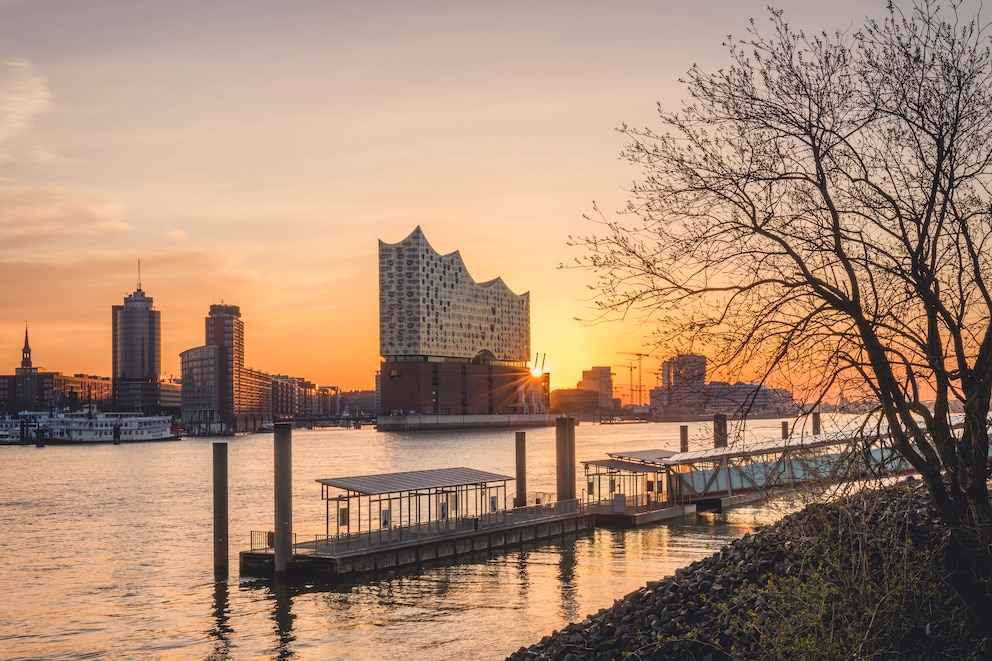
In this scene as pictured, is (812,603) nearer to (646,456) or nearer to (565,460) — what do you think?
(565,460)

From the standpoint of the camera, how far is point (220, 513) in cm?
3775

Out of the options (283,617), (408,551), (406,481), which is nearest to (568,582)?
(408,551)

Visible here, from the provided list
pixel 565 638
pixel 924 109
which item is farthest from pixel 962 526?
pixel 565 638

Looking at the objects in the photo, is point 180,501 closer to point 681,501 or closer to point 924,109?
point 681,501

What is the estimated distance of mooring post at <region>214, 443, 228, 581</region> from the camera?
3762 centimetres

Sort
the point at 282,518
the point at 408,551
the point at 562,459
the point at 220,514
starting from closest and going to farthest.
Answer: the point at 282,518 < the point at 220,514 < the point at 408,551 < the point at 562,459

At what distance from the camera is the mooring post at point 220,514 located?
3762 cm

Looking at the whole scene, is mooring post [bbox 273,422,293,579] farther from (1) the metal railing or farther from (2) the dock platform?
(1) the metal railing

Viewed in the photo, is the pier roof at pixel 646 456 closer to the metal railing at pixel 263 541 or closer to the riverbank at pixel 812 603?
the metal railing at pixel 263 541

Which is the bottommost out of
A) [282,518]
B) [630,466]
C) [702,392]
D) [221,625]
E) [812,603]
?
[221,625]

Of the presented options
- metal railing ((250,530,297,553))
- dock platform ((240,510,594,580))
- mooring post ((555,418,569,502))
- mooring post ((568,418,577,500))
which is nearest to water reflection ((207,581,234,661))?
dock platform ((240,510,594,580))

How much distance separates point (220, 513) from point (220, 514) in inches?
1.5

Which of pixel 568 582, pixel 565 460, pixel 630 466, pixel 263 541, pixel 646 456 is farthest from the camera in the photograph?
pixel 646 456

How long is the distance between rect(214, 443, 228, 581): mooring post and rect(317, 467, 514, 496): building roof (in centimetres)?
370
